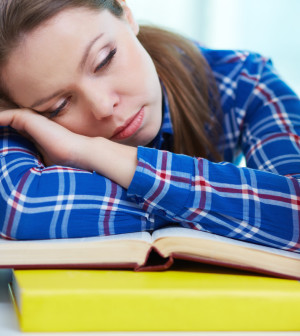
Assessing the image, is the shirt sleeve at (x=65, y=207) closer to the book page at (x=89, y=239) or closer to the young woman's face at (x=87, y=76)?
the book page at (x=89, y=239)

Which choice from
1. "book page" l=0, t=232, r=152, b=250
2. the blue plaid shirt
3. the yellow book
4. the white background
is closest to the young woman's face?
the blue plaid shirt

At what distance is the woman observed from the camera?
778 millimetres

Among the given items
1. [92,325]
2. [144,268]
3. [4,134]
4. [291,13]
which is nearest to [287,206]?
[144,268]

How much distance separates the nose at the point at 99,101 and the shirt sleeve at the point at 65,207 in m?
0.14

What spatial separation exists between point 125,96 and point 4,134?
0.26 metres

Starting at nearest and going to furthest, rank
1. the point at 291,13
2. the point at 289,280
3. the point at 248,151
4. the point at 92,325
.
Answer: the point at 92,325
the point at 289,280
the point at 248,151
the point at 291,13

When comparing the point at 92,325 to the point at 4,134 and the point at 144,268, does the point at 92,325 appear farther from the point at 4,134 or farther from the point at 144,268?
the point at 4,134

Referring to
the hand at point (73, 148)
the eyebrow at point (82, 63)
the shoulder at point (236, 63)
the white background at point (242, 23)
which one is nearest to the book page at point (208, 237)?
the hand at point (73, 148)

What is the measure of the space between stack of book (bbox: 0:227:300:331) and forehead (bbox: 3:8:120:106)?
330 millimetres

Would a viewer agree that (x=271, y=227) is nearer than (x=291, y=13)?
Yes

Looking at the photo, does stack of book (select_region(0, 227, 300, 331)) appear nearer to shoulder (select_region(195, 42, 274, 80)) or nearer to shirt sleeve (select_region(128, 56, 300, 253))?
shirt sleeve (select_region(128, 56, 300, 253))

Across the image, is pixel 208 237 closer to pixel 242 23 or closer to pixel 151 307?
pixel 151 307

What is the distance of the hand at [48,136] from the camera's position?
907mm

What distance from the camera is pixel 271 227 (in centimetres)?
77
